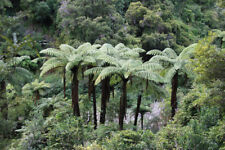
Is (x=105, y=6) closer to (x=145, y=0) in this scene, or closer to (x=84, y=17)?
(x=84, y=17)

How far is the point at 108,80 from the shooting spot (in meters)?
7.39

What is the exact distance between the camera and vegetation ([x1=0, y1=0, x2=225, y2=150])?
4.08 meters

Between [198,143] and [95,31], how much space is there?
928 centimetres

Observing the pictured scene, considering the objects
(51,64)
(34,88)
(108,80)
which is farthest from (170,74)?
(34,88)

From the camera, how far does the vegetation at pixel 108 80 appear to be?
408cm

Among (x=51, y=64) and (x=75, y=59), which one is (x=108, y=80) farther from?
(x=51, y=64)

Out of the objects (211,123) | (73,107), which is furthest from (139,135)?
(73,107)

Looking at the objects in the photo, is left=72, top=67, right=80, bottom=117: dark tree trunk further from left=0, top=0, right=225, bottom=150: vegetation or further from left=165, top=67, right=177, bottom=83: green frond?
left=165, top=67, right=177, bottom=83: green frond

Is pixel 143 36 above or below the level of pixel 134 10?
below

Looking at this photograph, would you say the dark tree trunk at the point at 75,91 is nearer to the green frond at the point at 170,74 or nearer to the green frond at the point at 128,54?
the green frond at the point at 128,54

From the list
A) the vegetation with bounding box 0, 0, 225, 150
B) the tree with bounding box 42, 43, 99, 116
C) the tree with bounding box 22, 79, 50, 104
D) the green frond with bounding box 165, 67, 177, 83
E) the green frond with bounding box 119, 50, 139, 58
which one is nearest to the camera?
the vegetation with bounding box 0, 0, 225, 150

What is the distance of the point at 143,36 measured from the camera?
1389cm

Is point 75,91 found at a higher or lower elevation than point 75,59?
lower

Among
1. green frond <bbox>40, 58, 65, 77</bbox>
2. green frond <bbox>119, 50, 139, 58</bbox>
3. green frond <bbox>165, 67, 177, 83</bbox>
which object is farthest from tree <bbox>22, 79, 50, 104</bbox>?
green frond <bbox>165, 67, 177, 83</bbox>
